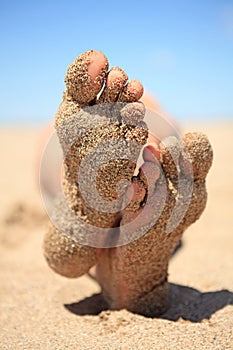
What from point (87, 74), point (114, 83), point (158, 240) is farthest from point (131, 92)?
point (158, 240)

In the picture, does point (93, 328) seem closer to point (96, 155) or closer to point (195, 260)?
point (96, 155)

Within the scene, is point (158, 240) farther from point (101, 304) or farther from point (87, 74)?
point (87, 74)

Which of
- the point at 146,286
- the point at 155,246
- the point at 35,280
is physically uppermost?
the point at 155,246

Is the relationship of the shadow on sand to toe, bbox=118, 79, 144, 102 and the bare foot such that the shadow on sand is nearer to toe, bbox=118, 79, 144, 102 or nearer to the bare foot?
the bare foot

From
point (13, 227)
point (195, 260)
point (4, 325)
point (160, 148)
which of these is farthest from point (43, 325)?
point (13, 227)

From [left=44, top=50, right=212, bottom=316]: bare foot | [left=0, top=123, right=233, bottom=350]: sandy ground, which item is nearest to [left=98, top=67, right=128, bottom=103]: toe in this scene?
[left=44, top=50, right=212, bottom=316]: bare foot

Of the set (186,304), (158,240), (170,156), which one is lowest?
(186,304)

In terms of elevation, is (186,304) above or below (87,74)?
below
